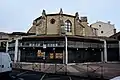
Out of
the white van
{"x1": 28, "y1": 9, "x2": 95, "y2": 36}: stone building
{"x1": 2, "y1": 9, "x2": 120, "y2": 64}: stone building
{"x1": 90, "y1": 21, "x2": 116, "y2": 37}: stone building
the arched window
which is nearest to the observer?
the white van

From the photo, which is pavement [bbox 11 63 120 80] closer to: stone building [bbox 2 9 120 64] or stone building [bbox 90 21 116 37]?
stone building [bbox 2 9 120 64]

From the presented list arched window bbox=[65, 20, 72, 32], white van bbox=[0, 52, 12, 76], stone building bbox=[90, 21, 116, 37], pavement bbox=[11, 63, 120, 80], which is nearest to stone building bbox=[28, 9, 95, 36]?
Result: arched window bbox=[65, 20, 72, 32]

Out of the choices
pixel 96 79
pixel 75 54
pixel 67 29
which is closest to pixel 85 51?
pixel 75 54

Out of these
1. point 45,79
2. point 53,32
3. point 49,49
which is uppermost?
point 53,32

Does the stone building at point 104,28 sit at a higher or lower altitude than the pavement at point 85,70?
higher

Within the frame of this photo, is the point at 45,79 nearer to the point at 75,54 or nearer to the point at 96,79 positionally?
the point at 96,79

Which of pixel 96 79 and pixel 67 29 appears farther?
pixel 67 29

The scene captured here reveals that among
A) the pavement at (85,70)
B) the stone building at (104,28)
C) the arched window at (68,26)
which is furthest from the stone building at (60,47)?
the stone building at (104,28)

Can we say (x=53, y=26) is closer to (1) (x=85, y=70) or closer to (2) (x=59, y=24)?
(2) (x=59, y=24)

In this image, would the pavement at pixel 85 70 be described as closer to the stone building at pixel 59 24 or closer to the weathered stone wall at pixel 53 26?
the stone building at pixel 59 24

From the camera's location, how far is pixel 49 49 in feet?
114

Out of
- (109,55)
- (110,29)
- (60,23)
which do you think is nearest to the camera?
(109,55)

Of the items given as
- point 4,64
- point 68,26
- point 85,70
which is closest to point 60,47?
point 85,70

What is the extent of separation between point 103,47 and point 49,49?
13.2 m
